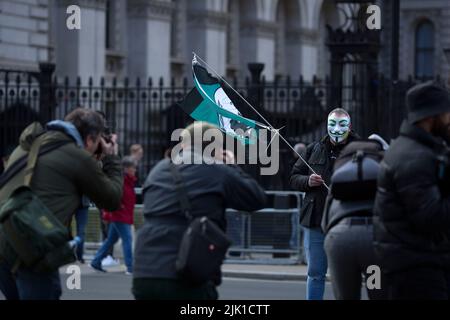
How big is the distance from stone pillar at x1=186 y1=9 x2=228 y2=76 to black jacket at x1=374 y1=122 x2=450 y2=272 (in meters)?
30.1

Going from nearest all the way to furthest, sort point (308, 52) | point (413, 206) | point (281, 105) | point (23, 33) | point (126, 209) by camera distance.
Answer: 1. point (413, 206)
2. point (126, 209)
3. point (281, 105)
4. point (23, 33)
5. point (308, 52)

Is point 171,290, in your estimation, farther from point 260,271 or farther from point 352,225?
point 260,271

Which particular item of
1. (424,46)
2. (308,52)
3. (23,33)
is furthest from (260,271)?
(424,46)

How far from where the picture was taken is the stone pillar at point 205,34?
38.2m

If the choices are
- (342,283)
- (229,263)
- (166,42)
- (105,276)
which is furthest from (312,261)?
(166,42)

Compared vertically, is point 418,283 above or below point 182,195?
below

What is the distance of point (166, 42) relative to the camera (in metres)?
36.0

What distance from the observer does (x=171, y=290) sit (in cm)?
773

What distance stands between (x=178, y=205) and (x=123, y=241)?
32.7ft

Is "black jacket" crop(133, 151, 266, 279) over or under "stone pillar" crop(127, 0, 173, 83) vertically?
under

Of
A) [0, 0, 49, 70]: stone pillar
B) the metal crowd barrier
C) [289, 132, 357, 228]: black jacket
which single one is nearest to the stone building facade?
[0, 0, 49, 70]: stone pillar

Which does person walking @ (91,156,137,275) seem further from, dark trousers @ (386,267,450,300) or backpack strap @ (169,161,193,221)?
dark trousers @ (386,267,450,300)

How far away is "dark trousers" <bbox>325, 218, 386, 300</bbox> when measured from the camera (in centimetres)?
827

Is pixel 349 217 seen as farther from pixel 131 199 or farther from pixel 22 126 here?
pixel 22 126
